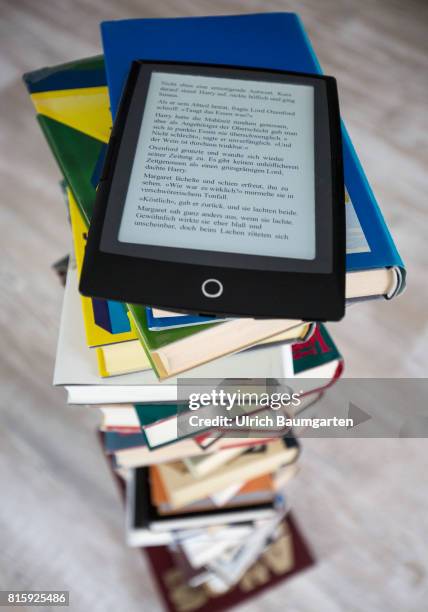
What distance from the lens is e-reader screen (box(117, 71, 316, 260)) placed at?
35 centimetres

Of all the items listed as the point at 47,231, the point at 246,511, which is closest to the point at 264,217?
the point at 246,511

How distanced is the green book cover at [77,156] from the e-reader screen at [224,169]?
3.2 inches

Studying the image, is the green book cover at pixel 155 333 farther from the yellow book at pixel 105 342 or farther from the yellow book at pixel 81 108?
the yellow book at pixel 81 108

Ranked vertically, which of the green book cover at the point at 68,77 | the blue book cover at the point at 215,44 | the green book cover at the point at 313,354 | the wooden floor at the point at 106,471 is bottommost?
the wooden floor at the point at 106,471

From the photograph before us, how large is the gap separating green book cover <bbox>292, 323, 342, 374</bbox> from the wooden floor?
419 millimetres

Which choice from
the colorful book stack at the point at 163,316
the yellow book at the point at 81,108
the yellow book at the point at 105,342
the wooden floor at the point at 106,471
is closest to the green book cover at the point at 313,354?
the colorful book stack at the point at 163,316

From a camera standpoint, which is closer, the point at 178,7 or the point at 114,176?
the point at 114,176

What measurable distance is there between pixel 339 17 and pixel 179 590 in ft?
4.95

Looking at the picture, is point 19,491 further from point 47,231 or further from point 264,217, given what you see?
point 264,217

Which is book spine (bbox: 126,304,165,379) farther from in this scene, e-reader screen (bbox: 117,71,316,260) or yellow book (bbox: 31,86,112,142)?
yellow book (bbox: 31,86,112,142)

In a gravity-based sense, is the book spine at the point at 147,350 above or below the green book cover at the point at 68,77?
below

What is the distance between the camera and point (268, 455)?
71 centimetres

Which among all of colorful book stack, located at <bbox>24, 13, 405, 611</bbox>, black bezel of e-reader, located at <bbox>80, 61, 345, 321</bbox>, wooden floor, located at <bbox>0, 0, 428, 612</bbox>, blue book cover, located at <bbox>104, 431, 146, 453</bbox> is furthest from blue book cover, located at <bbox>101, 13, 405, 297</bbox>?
wooden floor, located at <bbox>0, 0, 428, 612</bbox>

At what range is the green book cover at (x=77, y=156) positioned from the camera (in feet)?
1.42
